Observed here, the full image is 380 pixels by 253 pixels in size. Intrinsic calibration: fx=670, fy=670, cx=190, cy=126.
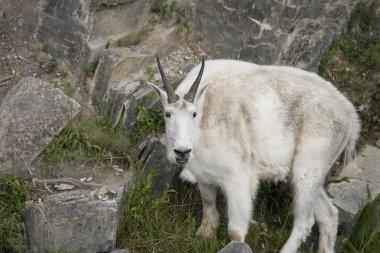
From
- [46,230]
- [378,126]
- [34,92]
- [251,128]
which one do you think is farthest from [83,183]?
[378,126]

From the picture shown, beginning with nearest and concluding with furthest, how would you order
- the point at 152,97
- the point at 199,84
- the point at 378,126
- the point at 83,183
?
the point at 199,84 → the point at 83,183 → the point at 152,97 → the point at 378,126

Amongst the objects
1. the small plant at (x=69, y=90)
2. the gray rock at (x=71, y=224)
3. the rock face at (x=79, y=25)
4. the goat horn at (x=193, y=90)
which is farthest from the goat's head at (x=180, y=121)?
the rock face at (x=79, y=25)

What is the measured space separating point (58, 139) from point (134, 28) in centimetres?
202

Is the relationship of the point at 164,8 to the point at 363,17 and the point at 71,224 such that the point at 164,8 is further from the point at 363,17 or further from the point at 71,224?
the point at 71,224

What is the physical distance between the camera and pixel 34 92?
25.5 feet

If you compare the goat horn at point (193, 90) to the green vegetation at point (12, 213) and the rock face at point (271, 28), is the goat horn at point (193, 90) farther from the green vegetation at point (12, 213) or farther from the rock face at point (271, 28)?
the rock face at point (271, 28)

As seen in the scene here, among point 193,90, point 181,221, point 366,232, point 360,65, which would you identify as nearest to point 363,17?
point 360,65

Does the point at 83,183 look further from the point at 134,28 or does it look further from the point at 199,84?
the point at 134,28

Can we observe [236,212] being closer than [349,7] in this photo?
Yes

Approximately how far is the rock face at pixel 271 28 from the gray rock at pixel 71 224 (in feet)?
9.73

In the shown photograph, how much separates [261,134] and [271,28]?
2.20m

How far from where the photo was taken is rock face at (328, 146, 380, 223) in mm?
7590

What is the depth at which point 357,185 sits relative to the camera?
312 inches

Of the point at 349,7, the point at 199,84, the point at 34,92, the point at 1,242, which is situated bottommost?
the point at 1,242
